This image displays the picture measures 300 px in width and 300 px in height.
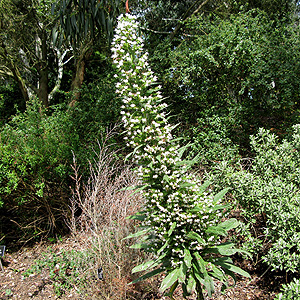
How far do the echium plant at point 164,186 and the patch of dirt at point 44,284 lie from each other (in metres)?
1.07

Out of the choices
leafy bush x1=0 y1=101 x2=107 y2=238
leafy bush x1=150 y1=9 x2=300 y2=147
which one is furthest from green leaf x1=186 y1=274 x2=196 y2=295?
leafy bush x1=150 y1=9 x2=300 y2=147

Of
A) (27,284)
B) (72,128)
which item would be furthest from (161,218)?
(72,128)

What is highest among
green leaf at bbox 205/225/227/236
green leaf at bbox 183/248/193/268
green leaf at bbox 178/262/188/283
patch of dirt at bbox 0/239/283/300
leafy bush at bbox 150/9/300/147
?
leafy bush at bbox 150/9/300/147

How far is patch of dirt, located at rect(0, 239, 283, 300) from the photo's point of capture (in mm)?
2564

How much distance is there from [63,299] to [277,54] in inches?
192

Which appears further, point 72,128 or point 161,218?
point 72,128

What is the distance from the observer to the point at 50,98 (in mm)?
7480

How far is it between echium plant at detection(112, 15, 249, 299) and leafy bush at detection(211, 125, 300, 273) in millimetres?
Answer: 935

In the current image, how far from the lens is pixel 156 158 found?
1.61 m

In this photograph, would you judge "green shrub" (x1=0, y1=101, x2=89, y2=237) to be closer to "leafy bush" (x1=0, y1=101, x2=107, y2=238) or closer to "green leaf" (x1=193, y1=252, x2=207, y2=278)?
"leafy bush" (x1=0, y1=101, x2=107, y2=238)

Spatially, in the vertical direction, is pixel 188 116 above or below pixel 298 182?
above

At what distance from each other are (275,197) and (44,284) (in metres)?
2.96

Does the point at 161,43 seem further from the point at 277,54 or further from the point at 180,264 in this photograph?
the point at 180,264

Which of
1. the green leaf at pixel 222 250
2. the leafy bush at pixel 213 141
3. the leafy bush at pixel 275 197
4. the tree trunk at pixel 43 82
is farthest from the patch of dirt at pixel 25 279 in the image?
the tree trunk at pixel 43 82
